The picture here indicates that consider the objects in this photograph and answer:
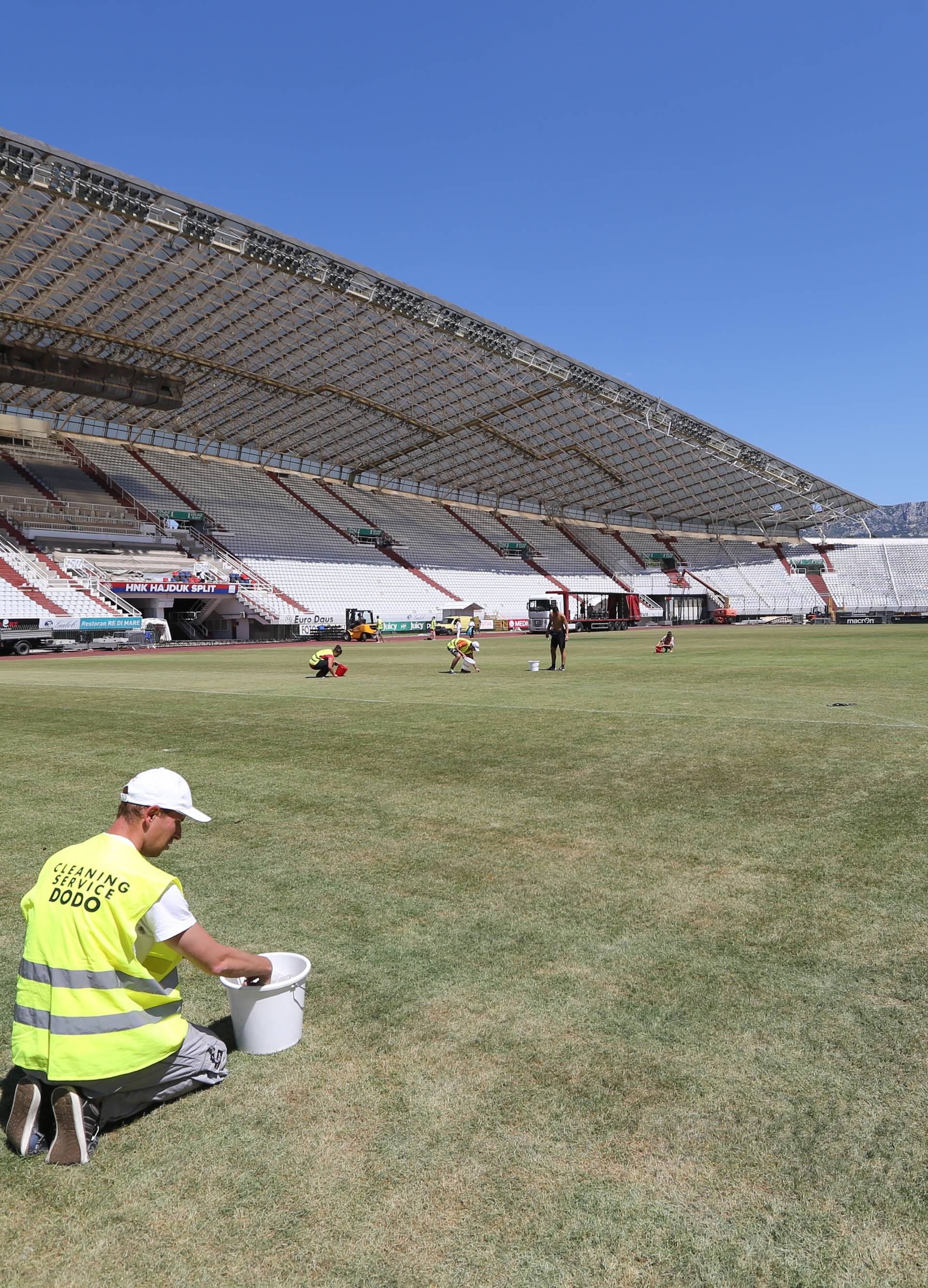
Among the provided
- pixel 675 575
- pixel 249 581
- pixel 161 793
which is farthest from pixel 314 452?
pixel 161 793

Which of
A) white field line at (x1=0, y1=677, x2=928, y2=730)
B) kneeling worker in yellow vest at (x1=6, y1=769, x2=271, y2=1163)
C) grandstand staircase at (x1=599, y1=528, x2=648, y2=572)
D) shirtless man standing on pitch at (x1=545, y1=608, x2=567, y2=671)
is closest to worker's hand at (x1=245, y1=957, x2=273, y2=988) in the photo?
kneeling worker in yellow vest at (x1=6, y1=769, x2=271, y2=1163)

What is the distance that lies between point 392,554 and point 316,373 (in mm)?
17760

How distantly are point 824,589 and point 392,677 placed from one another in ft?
246

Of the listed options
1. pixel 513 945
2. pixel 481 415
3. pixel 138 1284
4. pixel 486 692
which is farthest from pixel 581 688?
pixel 481 415

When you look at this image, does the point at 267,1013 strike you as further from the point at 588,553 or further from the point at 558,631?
the point at 588,553

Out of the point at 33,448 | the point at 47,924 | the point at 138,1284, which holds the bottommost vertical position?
the point at 138,1284

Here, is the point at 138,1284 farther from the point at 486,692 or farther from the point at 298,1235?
the point at 486,692

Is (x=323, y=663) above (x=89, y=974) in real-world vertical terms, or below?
above

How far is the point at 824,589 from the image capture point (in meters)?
85.4

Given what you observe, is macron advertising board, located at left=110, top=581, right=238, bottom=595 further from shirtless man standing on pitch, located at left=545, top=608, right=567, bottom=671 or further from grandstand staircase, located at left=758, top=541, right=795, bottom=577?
grandstand staircase, located at left=758, top=541, right=795, bottom=577

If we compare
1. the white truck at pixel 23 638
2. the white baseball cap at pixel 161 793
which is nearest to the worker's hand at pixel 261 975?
the white baseball cap at pixel 161 793

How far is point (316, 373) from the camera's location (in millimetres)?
53812

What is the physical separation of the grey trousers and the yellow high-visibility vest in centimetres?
4

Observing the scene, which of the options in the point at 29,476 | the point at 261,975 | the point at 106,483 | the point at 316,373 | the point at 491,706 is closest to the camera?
the point at 261,975
